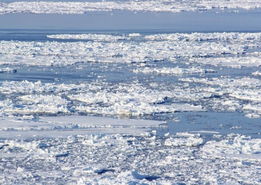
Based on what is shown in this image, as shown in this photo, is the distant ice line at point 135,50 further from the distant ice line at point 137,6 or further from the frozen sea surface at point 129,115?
the distant ice line at point 137,6

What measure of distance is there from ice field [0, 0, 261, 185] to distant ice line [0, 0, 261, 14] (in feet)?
78.2

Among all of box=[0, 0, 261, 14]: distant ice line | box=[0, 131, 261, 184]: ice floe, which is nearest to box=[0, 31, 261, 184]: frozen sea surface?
box=[0, 131, 261, 184]: ice floe

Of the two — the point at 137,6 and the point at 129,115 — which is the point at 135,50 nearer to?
the point at 129,115

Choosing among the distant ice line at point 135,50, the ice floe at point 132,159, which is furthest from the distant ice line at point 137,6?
the ice floe at point 132,159

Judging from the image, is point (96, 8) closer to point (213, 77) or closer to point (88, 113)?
point (213, 77)

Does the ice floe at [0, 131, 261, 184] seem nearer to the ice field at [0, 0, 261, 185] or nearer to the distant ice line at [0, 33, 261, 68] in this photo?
the ice field at [0, 0, 261, 185]

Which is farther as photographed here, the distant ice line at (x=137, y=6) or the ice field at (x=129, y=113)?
the distant ice line at (x=137, y=6)

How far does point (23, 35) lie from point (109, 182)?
21.1 m

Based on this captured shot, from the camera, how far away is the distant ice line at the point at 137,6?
50812mm

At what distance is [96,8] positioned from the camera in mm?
54844

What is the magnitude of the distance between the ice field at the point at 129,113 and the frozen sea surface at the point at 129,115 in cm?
2

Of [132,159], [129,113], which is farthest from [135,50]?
[132,159]

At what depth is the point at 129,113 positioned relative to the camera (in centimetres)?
1493

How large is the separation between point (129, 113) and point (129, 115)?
101 millimetres
